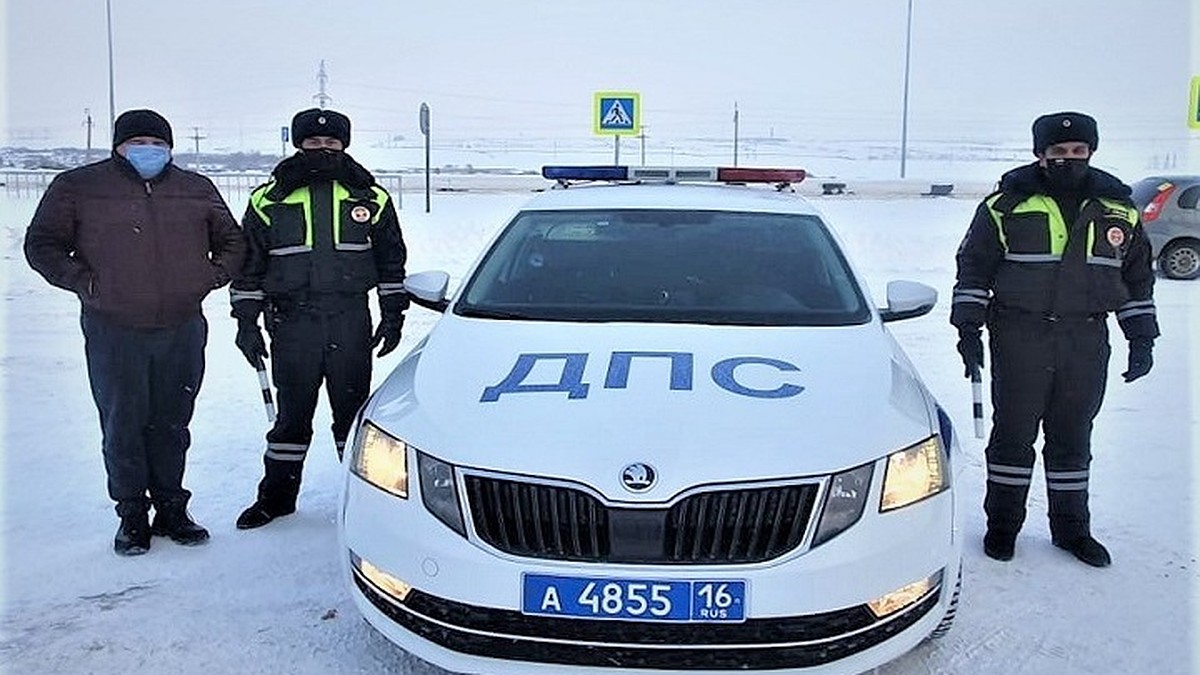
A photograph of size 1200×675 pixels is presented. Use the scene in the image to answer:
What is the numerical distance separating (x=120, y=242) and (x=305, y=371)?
90 cm

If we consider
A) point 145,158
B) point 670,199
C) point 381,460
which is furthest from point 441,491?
point 670,199

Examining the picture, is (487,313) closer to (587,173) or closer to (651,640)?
(587,173)

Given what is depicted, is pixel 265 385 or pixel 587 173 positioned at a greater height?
pixel 587 173

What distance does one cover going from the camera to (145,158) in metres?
4.27

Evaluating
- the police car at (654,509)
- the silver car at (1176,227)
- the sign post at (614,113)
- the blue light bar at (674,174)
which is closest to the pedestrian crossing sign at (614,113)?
the sign post at (614,113)

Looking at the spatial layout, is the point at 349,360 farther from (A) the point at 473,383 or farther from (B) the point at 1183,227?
(B) the point at 1183,227

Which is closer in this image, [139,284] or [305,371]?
[139,284]

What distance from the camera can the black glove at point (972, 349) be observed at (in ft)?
14.3

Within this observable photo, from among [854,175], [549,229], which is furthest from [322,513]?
[854,175]

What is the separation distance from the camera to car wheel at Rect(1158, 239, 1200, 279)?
46.3 feet

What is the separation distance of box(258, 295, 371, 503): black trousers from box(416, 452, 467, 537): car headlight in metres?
1.78

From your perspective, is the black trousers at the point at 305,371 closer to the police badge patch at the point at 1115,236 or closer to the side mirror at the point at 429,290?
the side mirror at the point at 429,290

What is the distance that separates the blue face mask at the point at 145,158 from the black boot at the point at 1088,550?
153 inches

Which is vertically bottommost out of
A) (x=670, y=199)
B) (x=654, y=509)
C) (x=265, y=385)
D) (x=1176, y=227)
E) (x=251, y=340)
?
(x=265, y=385)
